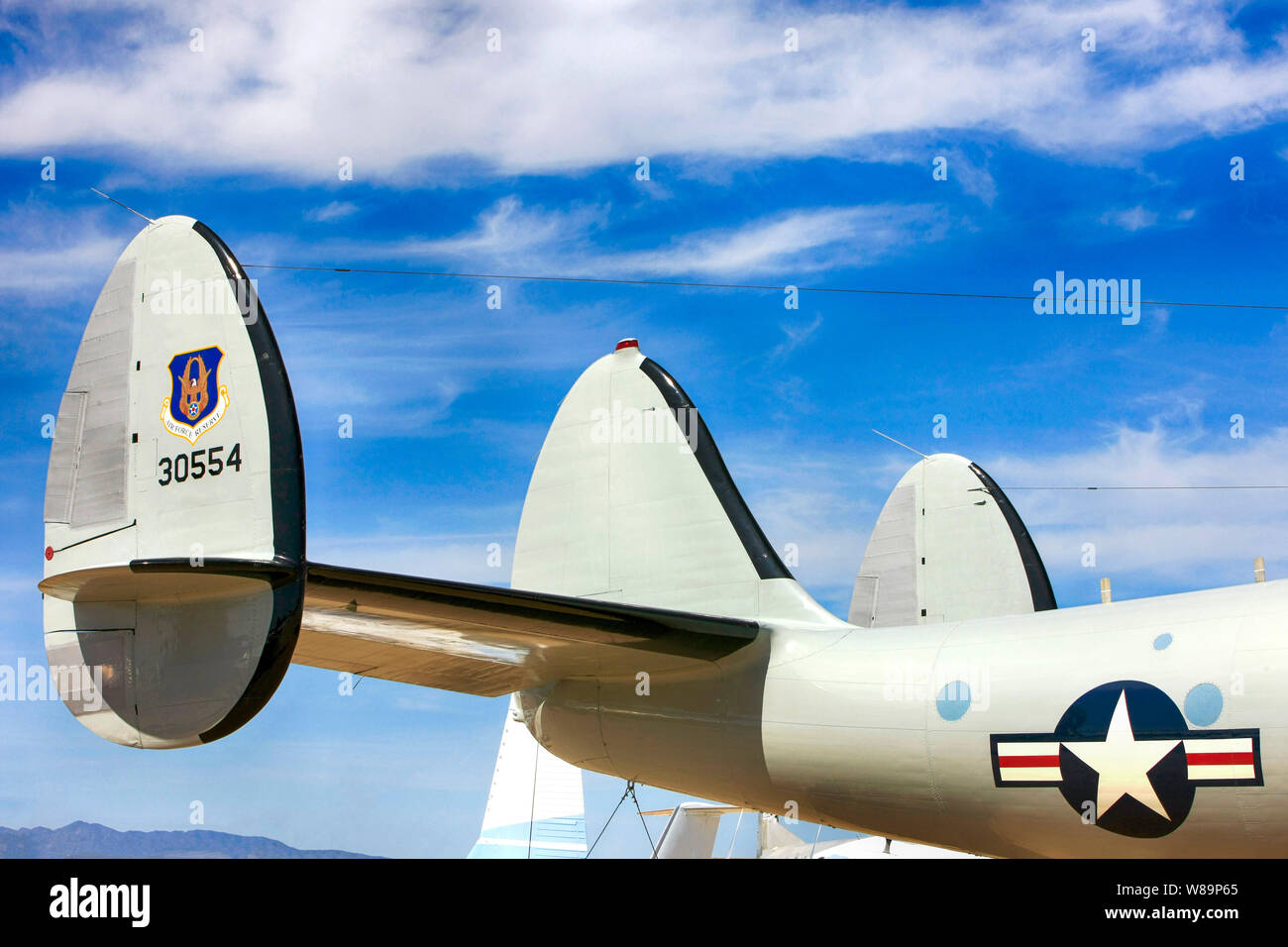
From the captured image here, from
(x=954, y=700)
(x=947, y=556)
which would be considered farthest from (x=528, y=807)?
(x=954, y=700)

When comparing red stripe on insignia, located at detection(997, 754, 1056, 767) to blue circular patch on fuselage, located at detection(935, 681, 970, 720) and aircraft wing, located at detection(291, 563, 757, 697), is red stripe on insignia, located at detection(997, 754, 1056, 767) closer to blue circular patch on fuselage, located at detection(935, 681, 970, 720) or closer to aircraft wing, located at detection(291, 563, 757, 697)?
blue circular patch on fuselage, located at detection(935, 681, 970, 720)

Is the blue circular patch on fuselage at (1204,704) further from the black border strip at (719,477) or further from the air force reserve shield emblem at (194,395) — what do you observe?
the air force reserve shield emblem at (194,395)

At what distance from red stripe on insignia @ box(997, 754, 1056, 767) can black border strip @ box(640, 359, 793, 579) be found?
2.97 meters

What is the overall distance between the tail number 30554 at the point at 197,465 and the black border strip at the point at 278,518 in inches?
15.7

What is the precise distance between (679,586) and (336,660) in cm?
349

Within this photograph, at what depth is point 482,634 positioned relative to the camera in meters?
9.99

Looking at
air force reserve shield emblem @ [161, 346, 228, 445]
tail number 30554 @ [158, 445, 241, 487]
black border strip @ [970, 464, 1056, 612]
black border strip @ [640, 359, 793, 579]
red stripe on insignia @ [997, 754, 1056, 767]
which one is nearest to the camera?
tail number 30554 @ [158, 445, 241, 487]

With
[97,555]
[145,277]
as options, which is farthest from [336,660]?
[145,277]

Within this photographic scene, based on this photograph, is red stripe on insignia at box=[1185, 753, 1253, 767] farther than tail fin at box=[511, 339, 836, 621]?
No

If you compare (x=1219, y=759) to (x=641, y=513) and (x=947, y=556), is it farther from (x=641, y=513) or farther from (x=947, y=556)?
(x=947, y=556)

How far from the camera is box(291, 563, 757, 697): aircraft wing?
8.75m

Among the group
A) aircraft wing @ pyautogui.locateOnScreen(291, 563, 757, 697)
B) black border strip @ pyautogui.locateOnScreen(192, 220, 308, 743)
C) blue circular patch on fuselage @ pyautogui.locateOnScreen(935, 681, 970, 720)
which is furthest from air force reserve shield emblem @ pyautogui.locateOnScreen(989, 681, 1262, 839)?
black border strip @ pyautogui.locateOnScreen(192, 220, 308, 743)

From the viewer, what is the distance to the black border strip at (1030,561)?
15844mm
